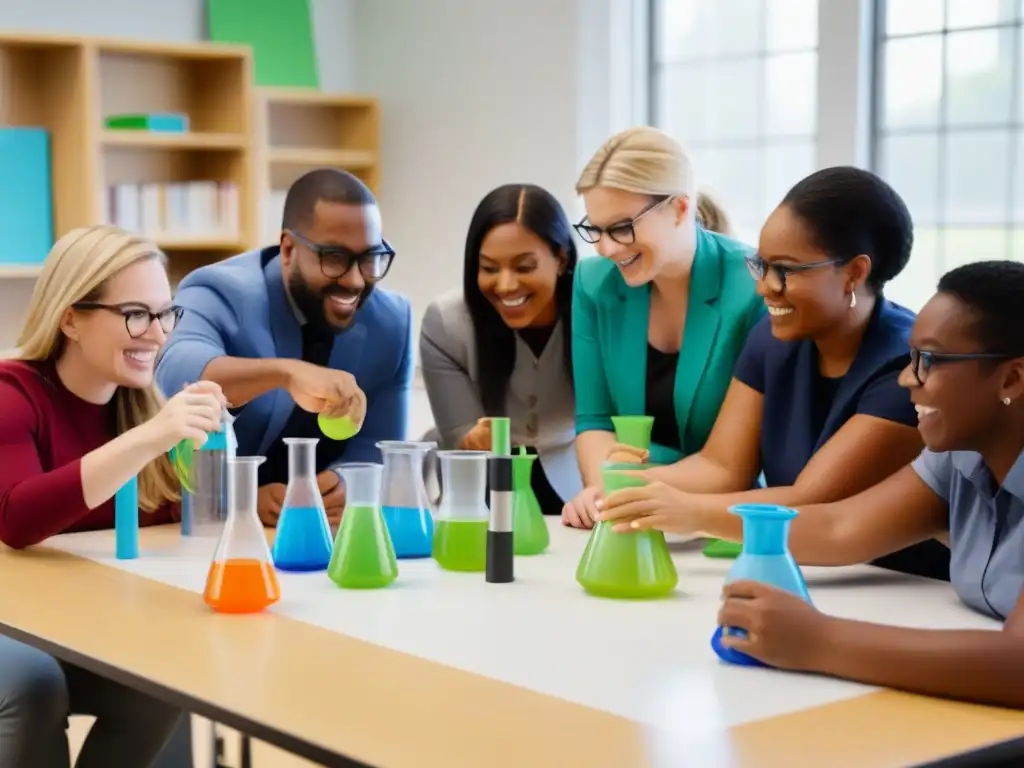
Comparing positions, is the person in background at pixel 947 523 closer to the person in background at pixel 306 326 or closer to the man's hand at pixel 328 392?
the man's hand at pixel 328 392

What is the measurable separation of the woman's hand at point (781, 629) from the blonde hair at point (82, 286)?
1.27m

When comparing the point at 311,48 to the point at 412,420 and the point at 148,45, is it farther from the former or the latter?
the point at 412,420

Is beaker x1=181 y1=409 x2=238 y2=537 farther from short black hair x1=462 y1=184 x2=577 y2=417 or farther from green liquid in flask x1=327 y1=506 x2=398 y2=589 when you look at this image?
short black hair x1=462 y1=184 x2=577 y2=417

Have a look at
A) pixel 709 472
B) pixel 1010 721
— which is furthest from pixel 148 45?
pixel 1010 721

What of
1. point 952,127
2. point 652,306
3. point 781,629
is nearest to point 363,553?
point 781,629

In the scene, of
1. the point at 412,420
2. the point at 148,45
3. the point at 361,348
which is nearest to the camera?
the point at 361,348

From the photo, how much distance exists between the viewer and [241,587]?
1.87m

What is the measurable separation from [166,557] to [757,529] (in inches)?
41.9

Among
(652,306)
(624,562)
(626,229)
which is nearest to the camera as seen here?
(624,562)

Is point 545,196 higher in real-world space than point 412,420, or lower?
higher

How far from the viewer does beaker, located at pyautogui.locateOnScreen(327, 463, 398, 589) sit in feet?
6.57

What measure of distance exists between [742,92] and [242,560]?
147 inches

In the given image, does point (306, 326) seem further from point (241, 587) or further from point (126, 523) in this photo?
point (241, 587)

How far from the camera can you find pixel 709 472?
2467mm
